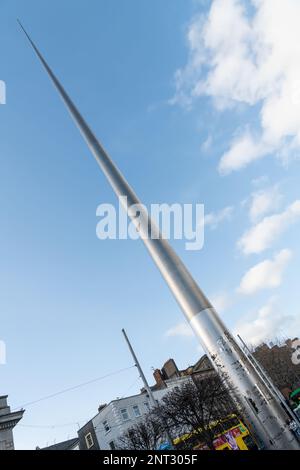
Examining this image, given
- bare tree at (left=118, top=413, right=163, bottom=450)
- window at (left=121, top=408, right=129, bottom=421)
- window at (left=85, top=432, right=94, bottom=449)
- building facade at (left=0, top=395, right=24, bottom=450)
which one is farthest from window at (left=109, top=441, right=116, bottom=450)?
building facade at (left=0, top=395, right=24, bottom=450)

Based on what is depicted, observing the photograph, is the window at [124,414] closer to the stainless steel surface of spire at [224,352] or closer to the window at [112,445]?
the window at [112,445]

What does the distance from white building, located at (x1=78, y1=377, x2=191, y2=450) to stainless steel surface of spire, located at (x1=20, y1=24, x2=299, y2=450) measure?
36.9 metres

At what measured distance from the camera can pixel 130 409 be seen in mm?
38562

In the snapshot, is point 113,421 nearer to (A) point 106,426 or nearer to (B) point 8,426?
(A) point 106,426

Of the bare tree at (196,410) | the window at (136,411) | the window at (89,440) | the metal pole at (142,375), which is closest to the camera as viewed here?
the bare tree at (196,410)

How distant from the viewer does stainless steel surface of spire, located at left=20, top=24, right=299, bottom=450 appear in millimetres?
4172

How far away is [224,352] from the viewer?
4727 millimetres

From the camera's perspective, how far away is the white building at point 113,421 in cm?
3628

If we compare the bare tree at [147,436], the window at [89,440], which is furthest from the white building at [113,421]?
the bare tree at [147,436]

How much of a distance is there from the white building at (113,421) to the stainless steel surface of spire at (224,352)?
36.9 meters

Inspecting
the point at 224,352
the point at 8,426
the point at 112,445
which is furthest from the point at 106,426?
the point at 224,352

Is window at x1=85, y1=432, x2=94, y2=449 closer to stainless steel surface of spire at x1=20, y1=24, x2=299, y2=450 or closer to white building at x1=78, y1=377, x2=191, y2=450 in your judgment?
white building at x1=78, y1=377, x2=191, y2=450

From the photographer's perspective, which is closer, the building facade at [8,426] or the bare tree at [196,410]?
the bare tree at [196,410]
